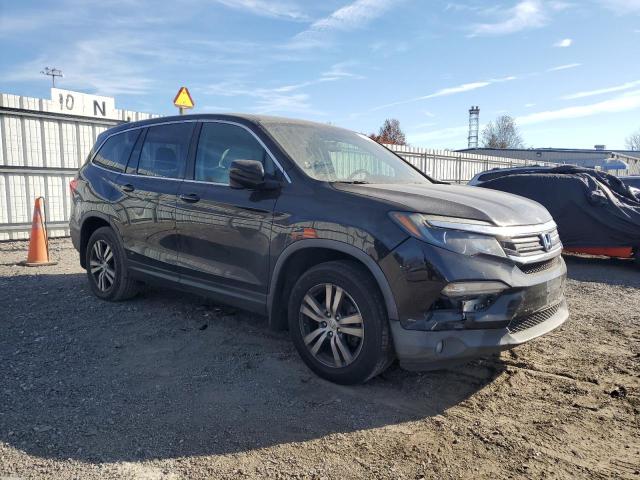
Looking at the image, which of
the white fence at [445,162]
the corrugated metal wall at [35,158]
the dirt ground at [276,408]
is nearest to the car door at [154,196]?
the dirt ground at [276,408]

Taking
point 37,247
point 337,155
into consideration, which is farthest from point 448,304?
point 37,247

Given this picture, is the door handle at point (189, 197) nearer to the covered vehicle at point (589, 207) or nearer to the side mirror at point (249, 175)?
the side mirror at point (249, 175)

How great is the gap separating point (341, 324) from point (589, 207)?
21.3ft

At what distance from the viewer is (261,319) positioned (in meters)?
5.09

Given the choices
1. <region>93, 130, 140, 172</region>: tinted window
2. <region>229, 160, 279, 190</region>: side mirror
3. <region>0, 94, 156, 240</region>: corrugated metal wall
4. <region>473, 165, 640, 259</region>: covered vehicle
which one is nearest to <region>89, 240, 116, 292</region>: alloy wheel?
<region>93, 130, 140, 172</region>: tinted window

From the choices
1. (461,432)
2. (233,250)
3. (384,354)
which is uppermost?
(233,250)

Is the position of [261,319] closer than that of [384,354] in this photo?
No

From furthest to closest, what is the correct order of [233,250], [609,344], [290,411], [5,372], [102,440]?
[609,344]
[233,250]
[5,372]
[290,411]
[102,440]

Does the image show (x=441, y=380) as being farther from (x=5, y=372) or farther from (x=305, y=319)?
(x=5, y=372)

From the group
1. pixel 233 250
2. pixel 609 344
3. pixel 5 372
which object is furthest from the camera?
pixel 609 344

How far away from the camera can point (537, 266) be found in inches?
135

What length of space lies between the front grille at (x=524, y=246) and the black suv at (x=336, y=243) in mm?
10

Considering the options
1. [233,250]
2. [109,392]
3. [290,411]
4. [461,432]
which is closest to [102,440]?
[109,392]

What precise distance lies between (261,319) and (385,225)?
2.27m
